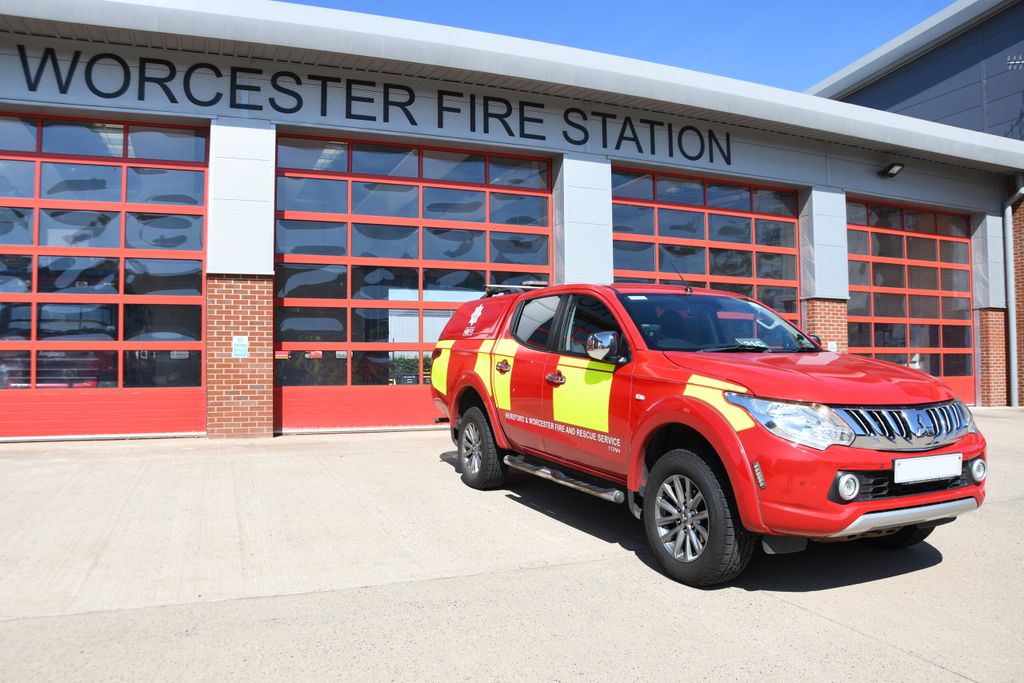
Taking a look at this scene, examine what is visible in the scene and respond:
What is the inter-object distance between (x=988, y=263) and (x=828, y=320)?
5252mm

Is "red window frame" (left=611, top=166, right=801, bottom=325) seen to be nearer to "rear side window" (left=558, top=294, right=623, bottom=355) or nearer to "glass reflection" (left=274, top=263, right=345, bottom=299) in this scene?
"glass reflection" (left=274, top=263, right=345, bottom=299)

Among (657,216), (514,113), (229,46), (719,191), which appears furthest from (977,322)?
(229,46)

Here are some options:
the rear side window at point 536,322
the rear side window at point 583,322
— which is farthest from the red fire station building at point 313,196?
the rear side window at point 583,322

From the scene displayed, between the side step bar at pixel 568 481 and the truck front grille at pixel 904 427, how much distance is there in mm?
1525

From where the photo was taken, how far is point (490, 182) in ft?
37.6

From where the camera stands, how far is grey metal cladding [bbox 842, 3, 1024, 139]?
56.7 feet

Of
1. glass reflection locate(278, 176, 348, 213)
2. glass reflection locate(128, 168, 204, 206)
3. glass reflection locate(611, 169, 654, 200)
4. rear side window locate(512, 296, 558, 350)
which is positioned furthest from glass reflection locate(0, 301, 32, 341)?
glass reflection locate(611, 169, 654, 200)

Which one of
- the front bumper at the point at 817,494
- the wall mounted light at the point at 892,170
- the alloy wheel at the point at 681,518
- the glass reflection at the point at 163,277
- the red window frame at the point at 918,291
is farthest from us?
the red window frame at the point at 918,291

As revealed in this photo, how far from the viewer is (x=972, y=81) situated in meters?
18.2

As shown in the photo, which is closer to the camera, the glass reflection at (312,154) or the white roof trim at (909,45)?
the glass reflection at (312,154)

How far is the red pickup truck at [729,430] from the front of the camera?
140 inches

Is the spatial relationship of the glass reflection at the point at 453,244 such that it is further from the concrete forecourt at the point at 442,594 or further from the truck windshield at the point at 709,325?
the truck windshield at the point at 709,325

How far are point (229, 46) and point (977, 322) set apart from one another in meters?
16.2

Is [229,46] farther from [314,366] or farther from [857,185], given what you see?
[857,185]
